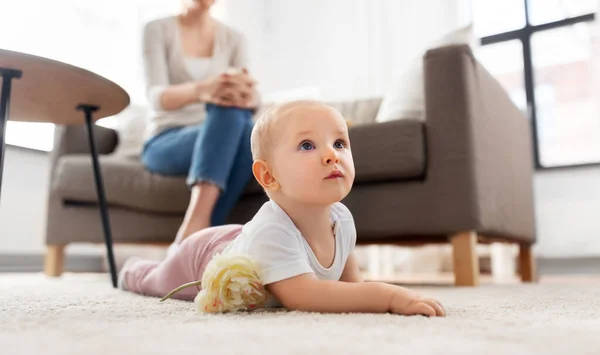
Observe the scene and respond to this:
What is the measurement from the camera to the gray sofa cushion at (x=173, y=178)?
144cm

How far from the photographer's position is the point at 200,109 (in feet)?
5.86

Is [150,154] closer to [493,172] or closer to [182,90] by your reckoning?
[182,90]

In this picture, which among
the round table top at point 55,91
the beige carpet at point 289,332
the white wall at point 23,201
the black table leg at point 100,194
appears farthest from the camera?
the white wall at point 23,201

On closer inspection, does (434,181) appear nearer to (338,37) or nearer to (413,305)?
(413,305)

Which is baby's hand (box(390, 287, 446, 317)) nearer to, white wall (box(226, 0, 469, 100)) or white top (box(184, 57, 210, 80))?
white top (box(184, 57, 210, 80))

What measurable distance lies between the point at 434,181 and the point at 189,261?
0.75 meters

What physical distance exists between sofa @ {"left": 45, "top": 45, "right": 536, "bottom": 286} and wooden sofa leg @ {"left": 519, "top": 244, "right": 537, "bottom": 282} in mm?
197

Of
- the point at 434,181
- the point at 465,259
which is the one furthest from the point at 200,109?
the point at 465,259

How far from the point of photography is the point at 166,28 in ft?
6.07

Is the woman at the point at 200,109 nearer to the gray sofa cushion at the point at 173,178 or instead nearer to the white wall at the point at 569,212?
the gray sofa cushion at the point at 173,178

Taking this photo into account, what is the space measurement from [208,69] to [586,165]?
1.88 metres

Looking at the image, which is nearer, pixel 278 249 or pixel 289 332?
pixel 289 332

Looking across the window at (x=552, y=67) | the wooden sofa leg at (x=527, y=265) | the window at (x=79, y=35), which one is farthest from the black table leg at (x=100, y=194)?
the window at (x=552, y=67)

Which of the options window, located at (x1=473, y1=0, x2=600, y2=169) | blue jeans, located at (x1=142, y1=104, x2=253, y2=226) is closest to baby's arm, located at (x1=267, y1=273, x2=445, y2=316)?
blue jeans, located at (x1=142, y1=104, x2=253, y2=226)
